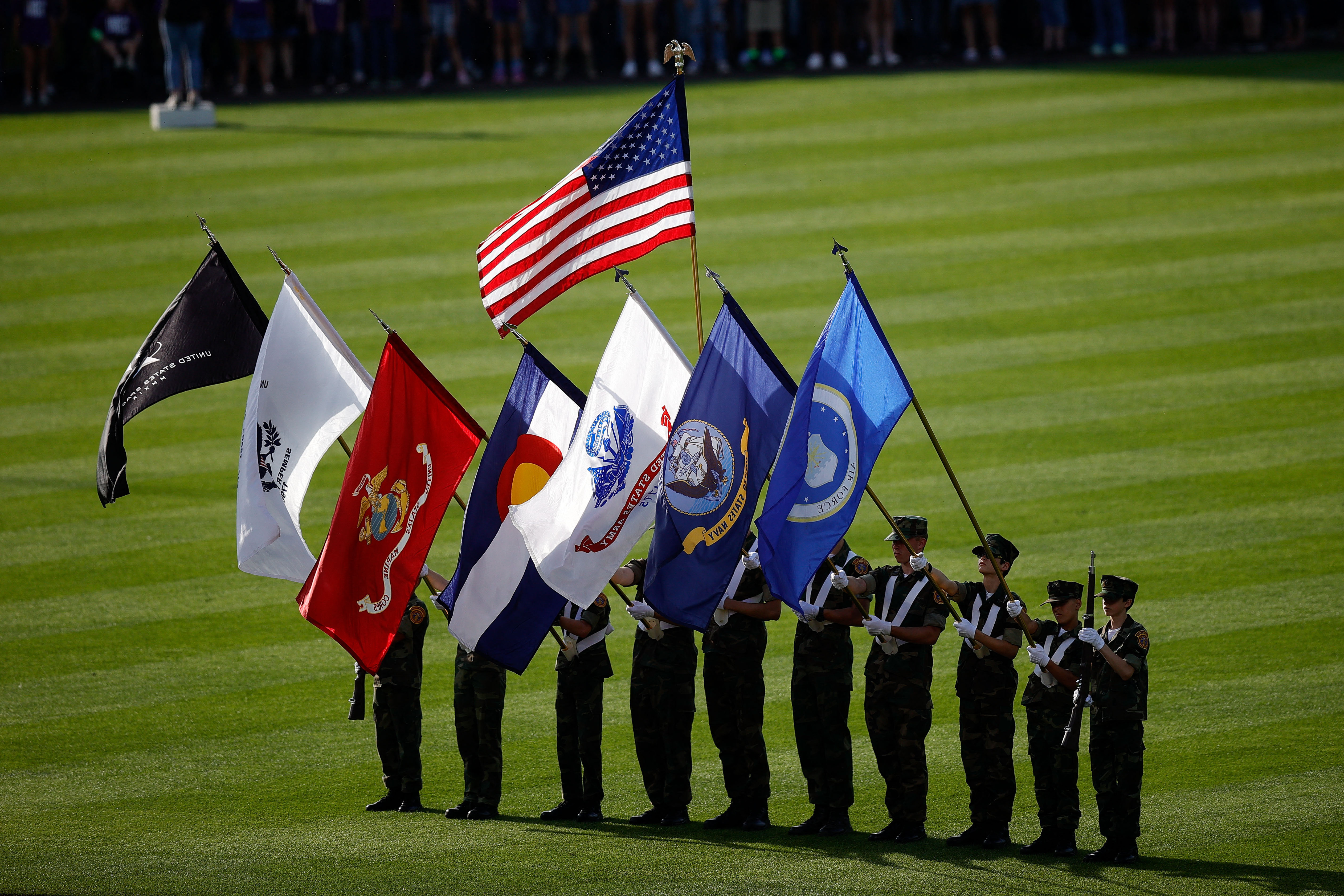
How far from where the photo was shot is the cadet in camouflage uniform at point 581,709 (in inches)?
377

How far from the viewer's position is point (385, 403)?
29.6 ft

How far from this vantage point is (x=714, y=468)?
8570 millimetres

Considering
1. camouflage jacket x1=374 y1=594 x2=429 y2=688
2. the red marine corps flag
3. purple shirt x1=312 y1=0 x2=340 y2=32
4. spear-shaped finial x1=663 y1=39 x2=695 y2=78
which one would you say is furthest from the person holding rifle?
purple shirt x1=312 y1=0 x2=340 y2=32

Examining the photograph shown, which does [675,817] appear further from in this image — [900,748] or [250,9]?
[250,9]

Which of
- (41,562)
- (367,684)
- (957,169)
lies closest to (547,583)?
(367,684)

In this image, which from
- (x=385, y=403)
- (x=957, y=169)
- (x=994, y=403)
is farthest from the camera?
(x=957, y=169)

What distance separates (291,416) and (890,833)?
433 cm

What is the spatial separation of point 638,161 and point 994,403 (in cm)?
843

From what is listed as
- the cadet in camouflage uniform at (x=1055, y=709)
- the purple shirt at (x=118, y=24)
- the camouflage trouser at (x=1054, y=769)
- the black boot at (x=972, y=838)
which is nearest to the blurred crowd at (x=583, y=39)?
the purple shirt at (x=118, y=24)

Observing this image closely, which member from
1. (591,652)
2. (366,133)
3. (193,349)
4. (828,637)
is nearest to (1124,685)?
(828,637)

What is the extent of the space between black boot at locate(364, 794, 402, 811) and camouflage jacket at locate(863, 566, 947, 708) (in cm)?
314

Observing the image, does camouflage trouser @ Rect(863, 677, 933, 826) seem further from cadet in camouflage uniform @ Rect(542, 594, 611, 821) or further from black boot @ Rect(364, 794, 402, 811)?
black boot @ Rect(364, 794, 402, 811)

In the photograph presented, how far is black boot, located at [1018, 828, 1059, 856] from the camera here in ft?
28.4

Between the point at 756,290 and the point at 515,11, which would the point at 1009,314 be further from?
the point at 515,11
